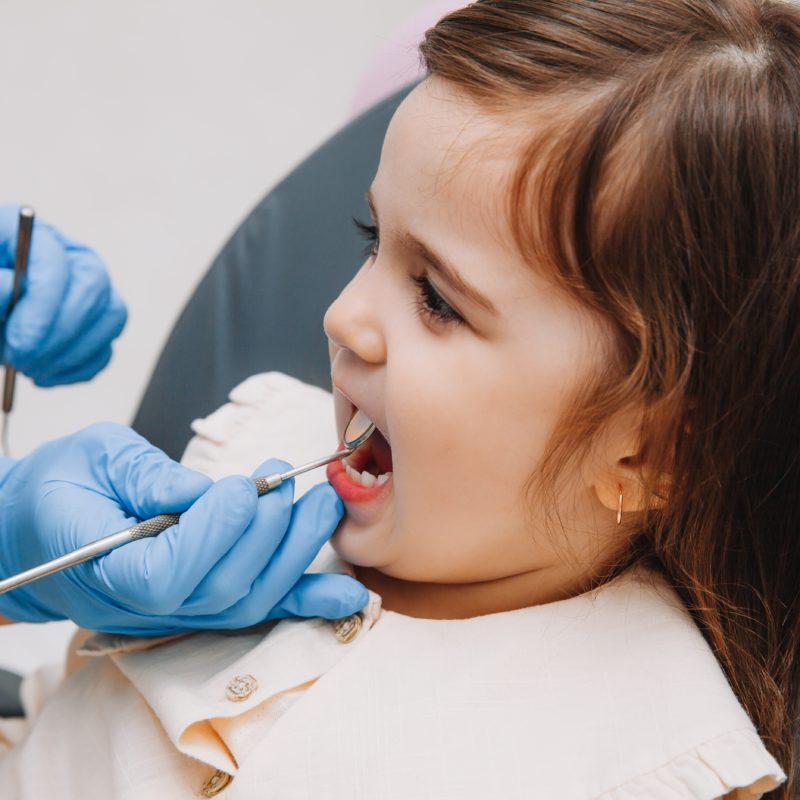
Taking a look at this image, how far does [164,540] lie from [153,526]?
0.6 inches

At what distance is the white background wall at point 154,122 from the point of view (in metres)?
2.11

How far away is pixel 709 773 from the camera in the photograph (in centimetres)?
77

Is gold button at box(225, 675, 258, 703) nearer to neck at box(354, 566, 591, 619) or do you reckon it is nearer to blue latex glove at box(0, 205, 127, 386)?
neck at box(354, 566, 591, 619)

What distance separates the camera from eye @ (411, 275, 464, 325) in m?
0.81

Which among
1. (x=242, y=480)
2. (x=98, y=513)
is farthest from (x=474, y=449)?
(x=98, y=513)

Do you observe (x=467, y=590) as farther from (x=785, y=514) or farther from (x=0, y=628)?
(x=0, y=628)

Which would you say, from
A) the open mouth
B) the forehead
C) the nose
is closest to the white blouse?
the open mouth

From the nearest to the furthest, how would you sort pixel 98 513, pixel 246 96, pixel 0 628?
pixel 98 513
pixel 0 628
pixel 246 96

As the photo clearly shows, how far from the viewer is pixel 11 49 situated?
7.44ft

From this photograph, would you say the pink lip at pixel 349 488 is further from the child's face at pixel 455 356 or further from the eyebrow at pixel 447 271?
the eyebrow at pixel 447 271

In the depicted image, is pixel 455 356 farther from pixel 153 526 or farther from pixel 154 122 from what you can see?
pixel 154 122

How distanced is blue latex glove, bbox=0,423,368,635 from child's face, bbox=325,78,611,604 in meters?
→ 0.06

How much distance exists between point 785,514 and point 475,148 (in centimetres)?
37

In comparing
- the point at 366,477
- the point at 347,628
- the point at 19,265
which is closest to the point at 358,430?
the point at 366,477
